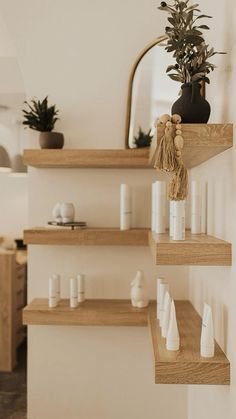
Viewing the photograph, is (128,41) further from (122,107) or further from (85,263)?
(85,263)

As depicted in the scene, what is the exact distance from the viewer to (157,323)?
1.92 meters

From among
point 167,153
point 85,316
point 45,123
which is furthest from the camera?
point 45,123

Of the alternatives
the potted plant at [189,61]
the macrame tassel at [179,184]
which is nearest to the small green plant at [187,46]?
the potted plant at [189,61]

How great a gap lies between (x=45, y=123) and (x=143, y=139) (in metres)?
0.48

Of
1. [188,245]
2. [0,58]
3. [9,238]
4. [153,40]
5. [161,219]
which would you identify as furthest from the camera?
[9,238]

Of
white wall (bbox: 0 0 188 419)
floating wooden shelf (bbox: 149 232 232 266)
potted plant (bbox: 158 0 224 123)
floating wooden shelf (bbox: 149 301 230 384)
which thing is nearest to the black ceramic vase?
potted plant (bbox: 158 0 224 123)

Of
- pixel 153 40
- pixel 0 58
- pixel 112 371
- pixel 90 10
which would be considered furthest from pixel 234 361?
pixel 0 58

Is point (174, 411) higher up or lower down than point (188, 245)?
lower down

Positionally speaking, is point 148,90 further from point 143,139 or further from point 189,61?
point 189,61

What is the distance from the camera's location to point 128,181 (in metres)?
2.29

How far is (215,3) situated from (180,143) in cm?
65

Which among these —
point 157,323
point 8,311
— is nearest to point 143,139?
point 157,323

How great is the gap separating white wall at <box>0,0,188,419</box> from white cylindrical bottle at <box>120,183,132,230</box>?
0.13 metres

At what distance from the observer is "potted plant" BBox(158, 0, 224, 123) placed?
143cm
